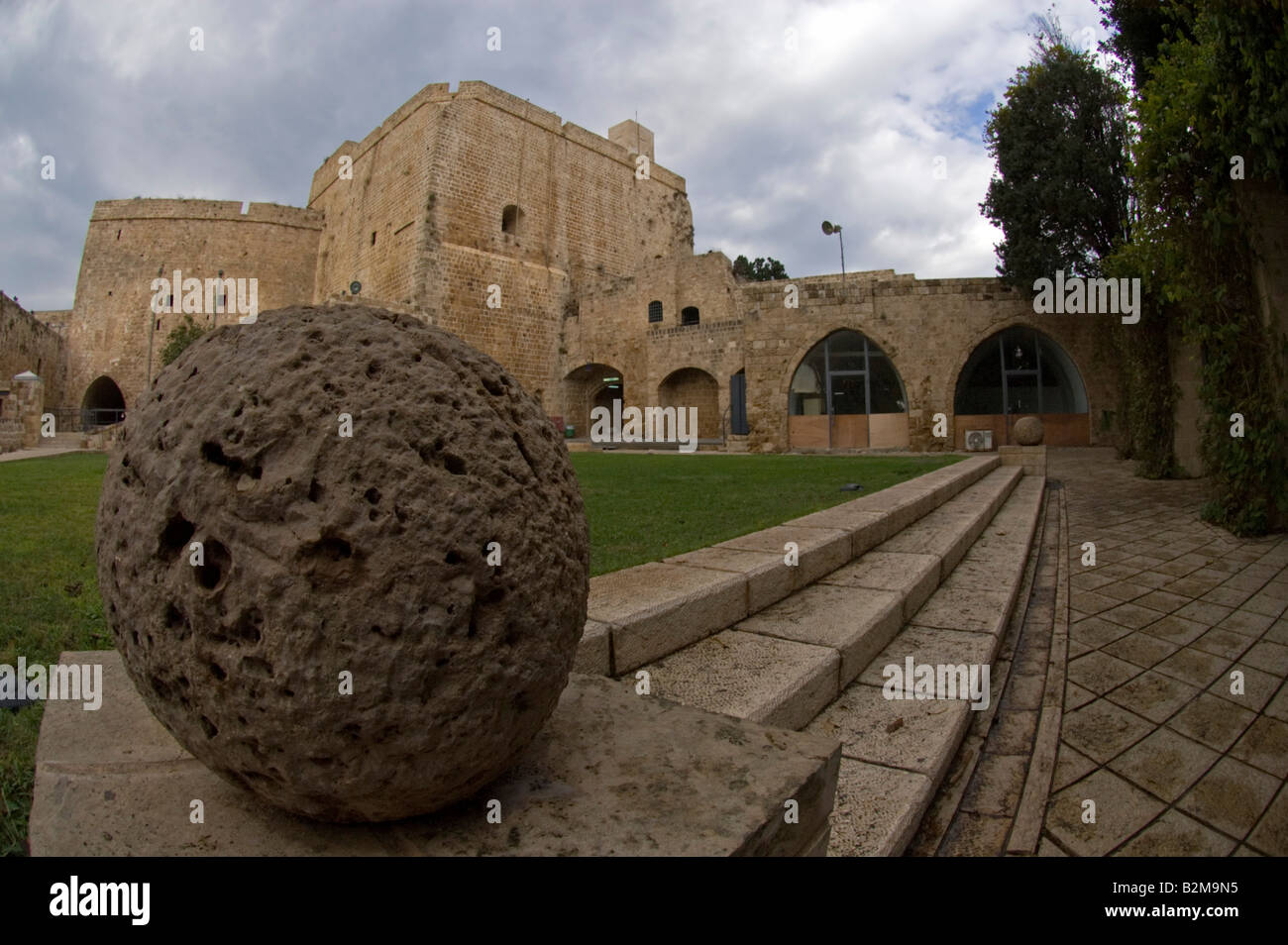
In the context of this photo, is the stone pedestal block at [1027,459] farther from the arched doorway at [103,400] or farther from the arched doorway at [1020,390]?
the arched doorway at [103,400]

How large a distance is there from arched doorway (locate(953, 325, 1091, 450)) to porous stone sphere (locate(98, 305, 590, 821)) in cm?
1849

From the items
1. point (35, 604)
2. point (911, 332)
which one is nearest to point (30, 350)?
point (35, 604)

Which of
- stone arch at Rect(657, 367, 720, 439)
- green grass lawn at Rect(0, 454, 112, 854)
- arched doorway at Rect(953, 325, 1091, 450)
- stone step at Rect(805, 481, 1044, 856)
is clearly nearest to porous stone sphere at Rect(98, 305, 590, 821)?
green grass lawn at Rect(0, 454, 112, 854)

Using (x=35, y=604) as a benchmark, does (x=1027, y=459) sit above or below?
above

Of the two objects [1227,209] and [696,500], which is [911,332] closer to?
[1227,209]

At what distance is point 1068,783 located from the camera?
88.2 inches

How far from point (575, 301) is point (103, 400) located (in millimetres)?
25710

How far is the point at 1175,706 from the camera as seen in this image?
2.75 meters

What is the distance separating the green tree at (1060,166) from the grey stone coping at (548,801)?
1792cm

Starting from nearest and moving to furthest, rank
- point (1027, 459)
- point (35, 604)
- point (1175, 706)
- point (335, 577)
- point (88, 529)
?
point (335, 577) → point (1175, 706) → point (35, 604) → point (88, 529) → point (1027, 459)

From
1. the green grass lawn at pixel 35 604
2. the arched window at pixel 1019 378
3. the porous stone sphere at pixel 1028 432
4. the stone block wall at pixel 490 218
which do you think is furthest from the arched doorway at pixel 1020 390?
the green grass lawn at pixel 35 604
